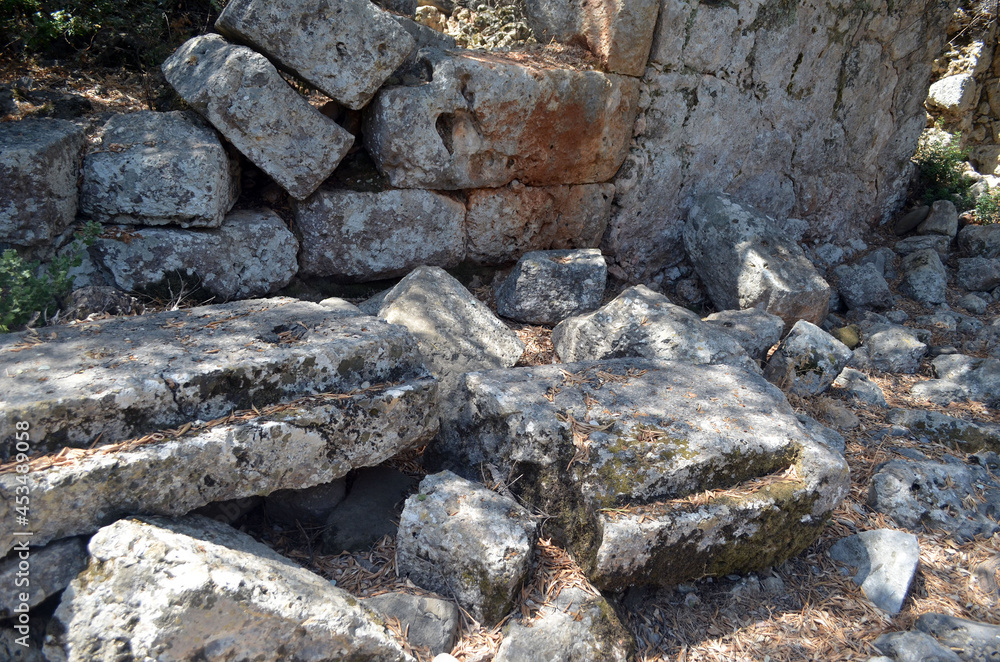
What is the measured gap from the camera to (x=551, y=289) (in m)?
4.23

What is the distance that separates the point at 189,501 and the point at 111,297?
5.28ft

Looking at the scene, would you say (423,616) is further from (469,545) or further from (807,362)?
(807,362)

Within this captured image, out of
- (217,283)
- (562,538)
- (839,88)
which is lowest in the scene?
(562,538)

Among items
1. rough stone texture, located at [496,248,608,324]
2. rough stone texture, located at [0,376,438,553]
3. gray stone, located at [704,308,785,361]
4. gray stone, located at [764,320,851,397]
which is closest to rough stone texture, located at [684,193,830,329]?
gray stone, located at [704,308,785,361]

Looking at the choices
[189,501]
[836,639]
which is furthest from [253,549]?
[836,639]

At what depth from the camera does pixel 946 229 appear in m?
6.48

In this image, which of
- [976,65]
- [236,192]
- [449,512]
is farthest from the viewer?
[976,65]

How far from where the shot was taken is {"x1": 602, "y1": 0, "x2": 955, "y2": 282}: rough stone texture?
15.7 ft

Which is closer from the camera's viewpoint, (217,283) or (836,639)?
(836,639)

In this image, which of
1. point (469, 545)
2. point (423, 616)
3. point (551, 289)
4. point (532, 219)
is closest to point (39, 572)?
point (423, 616)

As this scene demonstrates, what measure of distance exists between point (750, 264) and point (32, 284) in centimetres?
437

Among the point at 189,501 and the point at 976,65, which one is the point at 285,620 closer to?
the point at 189,501

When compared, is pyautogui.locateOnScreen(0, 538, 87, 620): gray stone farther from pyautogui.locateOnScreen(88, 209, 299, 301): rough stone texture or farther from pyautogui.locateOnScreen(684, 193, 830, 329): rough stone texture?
pyautogui.locateOnScreen(684, 193, 830, 329): rough stone texture

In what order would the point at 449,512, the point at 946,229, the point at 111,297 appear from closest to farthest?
the point at 449,512 → the point at 111,297 → the point at 946,229
